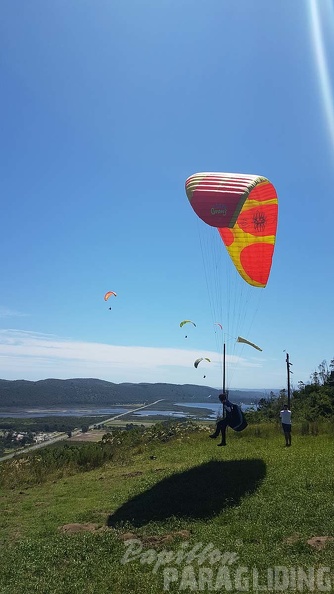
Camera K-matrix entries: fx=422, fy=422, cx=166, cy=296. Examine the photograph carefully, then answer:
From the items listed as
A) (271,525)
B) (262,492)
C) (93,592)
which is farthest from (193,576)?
(262,492)

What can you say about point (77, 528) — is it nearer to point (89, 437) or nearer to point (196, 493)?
point (196, 493)

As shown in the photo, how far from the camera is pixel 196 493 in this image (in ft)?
31.1

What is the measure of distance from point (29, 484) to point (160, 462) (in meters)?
4.38

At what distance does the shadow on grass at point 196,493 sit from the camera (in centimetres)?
851

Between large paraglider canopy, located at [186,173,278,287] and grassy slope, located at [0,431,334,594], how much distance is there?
548cm

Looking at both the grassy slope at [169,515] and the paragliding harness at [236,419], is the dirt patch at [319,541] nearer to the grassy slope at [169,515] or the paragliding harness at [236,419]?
the grassy slope at [169,515]

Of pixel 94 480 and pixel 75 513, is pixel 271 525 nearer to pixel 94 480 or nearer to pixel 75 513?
pixel 75 513

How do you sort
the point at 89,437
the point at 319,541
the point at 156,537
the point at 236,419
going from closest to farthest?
the point at 319,541 < the point at 156,537 < the point at 236,419 < the point at 89,437

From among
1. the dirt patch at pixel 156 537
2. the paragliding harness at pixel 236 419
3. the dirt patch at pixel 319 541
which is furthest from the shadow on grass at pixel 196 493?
the dirt patch at pixel 319 541

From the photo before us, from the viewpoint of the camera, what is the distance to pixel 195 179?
11.7 m

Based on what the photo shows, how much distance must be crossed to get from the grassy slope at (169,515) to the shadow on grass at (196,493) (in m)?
0.02

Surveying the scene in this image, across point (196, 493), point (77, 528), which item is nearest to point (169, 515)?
point (196, 493)

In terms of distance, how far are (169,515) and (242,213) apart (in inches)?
323

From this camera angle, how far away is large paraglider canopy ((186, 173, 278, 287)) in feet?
36.4
